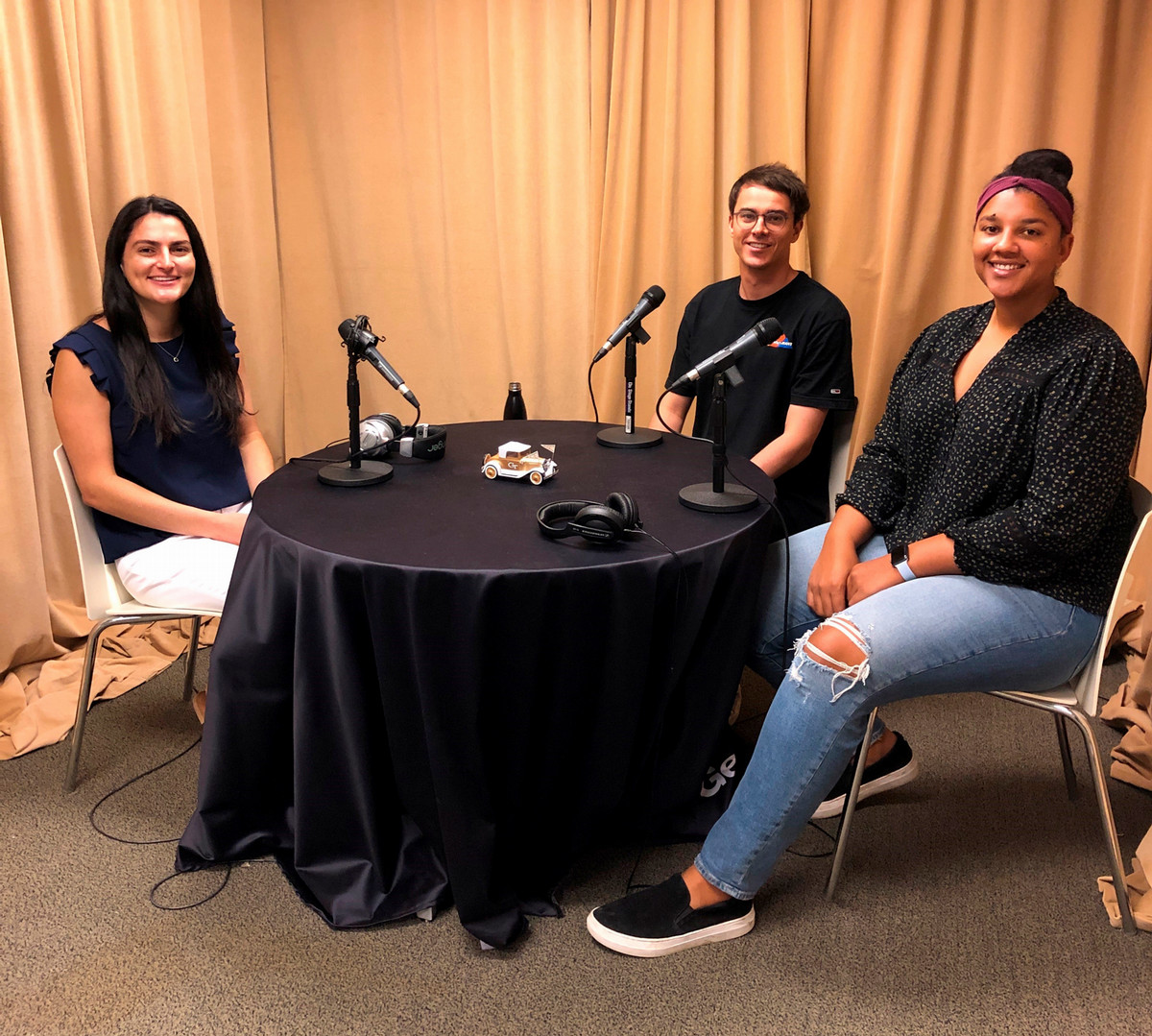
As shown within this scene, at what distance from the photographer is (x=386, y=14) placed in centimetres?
342

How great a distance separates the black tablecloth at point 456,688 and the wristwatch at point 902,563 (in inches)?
10.0

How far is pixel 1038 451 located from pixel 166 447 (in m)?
1.80

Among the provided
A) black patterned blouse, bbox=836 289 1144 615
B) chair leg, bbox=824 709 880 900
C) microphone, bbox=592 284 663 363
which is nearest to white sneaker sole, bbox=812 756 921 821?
chair leg, bbox=824 709 880 900

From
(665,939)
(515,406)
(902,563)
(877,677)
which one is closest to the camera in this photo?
(877,677)

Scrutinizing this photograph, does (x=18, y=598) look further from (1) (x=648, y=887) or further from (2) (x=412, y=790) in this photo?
(1) (x=648, y=887)

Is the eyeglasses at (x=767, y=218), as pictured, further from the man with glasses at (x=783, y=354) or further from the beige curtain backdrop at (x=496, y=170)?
the beige curtain backdrop at (x=496, y=170)

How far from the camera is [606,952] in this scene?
1.68 meters

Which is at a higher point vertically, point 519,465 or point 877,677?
point 519,465

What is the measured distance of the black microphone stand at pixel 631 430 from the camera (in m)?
2.16

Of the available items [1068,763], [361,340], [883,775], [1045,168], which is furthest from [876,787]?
[361,340]

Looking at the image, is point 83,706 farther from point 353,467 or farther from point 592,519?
point 592,519

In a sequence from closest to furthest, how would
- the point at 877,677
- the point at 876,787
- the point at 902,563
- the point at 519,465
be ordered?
the point at 877,677, the point at 902,563, the point at 519,465, the point at 876,787

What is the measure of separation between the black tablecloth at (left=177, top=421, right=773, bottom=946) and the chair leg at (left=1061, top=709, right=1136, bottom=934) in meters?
0.57

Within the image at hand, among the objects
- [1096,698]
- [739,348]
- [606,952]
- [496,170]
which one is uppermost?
[496,170]
